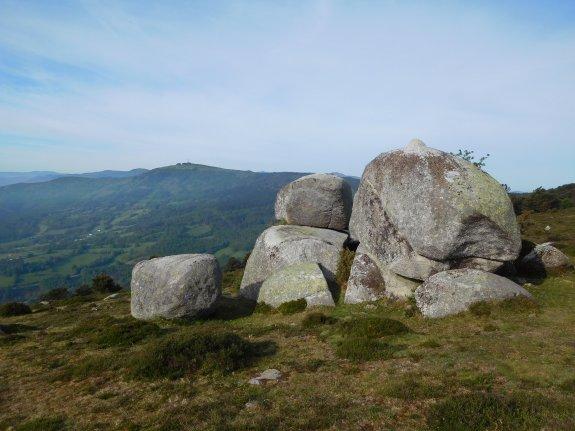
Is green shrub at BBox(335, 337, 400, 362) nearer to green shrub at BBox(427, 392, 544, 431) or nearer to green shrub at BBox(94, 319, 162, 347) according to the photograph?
green shrub at BBox(427, 392, 544, 431)

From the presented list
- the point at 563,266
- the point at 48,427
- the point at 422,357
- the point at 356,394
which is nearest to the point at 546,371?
the point at 422,357

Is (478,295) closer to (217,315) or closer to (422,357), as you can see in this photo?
(422,357)

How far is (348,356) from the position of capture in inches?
671

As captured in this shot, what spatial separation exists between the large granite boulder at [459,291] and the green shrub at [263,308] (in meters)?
9.92

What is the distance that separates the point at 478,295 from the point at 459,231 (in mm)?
3974

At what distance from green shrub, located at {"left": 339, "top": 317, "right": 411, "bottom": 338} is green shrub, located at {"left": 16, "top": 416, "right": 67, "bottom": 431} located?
1273 centimetres

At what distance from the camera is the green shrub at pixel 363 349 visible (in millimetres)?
16688

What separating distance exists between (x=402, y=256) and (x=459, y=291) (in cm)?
530

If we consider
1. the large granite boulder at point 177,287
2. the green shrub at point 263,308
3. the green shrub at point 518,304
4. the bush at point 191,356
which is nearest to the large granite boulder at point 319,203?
the green shrub at point 263,308

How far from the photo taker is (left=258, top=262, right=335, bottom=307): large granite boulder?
1063 inches

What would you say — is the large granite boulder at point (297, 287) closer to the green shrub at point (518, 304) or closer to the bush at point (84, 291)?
the green shrub at point (518, 304)

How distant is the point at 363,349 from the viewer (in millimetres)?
17297

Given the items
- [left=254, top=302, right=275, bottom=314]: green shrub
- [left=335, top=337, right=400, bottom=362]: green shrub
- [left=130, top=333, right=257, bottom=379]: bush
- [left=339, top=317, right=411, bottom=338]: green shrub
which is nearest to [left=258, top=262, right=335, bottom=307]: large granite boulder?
[left=254, top=302, right=275, bottom=314]: green shrub

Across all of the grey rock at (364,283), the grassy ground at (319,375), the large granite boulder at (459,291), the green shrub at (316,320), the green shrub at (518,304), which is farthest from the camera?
Answer: the grey rock at (364,283)
